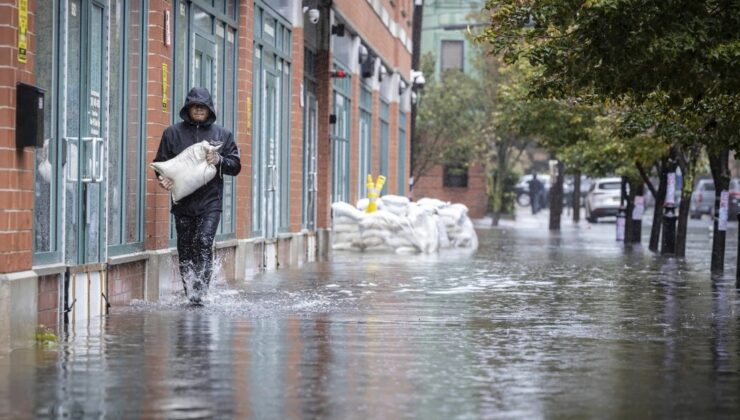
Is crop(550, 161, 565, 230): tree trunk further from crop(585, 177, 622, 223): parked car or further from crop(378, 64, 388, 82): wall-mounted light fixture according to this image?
crop(378, 64, 388, 82): wall-mounted light fixture

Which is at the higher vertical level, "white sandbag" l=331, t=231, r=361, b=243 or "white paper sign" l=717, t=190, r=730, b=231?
"white paper sign" l=717, t=190, r=730, b=231

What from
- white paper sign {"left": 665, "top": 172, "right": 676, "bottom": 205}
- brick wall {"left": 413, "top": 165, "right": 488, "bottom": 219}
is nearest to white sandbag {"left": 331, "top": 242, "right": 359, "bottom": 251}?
white paper sign {"left": 665, "top": 172, "right": 676, "bottom": 205}

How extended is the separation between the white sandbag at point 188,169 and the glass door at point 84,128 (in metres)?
0.67

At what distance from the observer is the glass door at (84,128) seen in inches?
506

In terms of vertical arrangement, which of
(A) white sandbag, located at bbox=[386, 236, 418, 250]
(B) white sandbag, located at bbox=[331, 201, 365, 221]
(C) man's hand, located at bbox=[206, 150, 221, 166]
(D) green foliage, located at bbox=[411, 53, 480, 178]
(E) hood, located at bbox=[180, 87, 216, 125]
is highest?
(D) green foliage, located at bbox=[411, 53, 480, 178]

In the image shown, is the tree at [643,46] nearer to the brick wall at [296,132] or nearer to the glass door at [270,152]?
the glass door at [270,152]

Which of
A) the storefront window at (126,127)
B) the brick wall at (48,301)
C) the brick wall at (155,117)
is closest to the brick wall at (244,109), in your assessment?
the brick wall at (155,117)

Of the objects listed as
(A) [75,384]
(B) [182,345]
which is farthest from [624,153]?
(A) [75,384]

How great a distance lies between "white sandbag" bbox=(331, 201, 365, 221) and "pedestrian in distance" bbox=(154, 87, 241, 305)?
1447cm

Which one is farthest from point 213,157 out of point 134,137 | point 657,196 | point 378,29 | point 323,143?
point 378,29

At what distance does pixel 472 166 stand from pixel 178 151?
156 ft

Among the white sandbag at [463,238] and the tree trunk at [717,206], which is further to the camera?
the white sandbag at [463,238]

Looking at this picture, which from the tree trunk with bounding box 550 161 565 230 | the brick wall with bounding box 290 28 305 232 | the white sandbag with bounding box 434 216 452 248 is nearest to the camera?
the brick wall with bounding box 290 28 305 232

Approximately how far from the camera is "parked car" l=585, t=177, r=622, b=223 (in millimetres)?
59656
